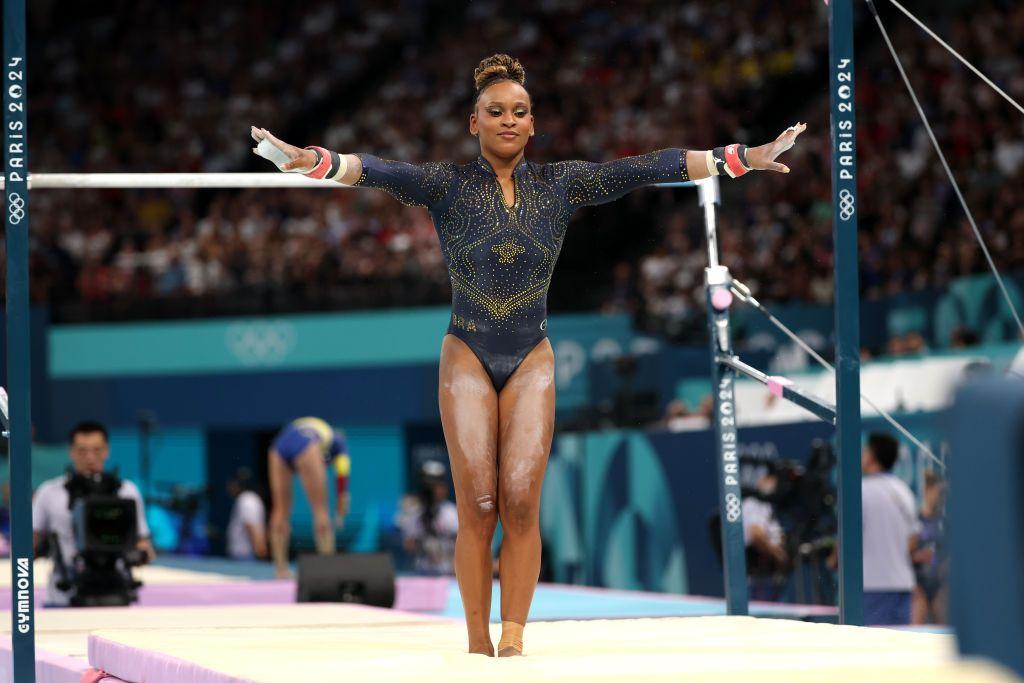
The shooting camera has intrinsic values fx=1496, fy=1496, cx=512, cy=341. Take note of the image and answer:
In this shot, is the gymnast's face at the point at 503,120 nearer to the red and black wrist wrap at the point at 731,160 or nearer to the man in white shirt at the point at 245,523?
the red and black wrist wrap at the point at 731,160

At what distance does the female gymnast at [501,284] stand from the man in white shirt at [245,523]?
12796mm

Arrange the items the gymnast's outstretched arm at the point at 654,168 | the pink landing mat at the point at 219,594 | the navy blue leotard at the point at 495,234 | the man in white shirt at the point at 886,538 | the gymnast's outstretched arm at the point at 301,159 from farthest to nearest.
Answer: the pink landing mat at the point at 219,594 < the man in white shirt at the point at 886,538 < the gymnast's outstretched arm at the point at 654,168 < the navy blue leotard at the point at 495,234 < the gymnast's outstretched arm at the point at 301,159

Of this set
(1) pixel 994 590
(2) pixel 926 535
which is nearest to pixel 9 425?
(1) pixel 994 590

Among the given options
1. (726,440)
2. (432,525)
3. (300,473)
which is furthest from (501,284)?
(432,525)

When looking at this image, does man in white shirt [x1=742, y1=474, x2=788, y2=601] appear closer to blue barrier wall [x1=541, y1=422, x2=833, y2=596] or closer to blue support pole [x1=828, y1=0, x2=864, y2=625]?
blue barrier wall [x1=541, y1=422, x2=833, y2=596]

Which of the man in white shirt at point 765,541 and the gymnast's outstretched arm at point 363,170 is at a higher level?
the gymnast's outstretched arm at point 363,170

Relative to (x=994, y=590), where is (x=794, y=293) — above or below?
above

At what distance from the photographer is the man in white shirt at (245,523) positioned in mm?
16578

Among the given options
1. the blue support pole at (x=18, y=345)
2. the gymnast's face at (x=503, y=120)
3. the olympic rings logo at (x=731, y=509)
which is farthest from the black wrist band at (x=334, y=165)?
the olympic rings logo at (x=731, y=509)

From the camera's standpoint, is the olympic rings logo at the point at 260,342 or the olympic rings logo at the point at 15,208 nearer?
the olympic rings logo at the point at 15,208

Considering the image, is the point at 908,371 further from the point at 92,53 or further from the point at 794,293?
the point at 92,53

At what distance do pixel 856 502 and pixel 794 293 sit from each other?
8444 millimetres

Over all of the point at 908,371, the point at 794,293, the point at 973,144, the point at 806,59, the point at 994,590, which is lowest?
the point at 994,590

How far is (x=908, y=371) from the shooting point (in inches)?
365
